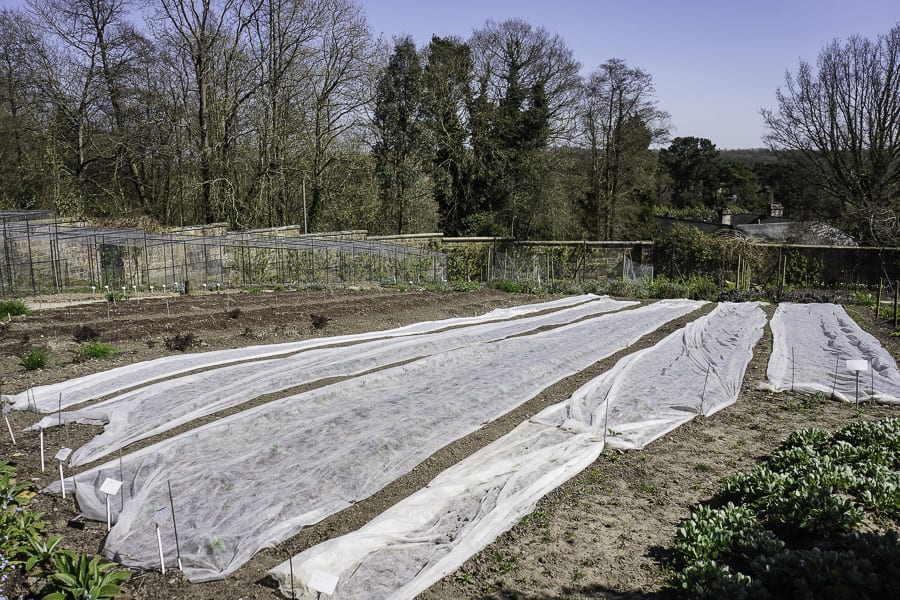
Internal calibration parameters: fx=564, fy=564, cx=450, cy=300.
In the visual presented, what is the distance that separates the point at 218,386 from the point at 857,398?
28.0ft

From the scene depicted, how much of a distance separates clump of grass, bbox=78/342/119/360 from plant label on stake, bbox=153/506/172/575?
5.41 metres

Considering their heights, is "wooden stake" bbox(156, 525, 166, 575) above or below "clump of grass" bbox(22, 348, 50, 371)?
below

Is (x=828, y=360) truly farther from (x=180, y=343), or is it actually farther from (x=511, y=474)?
(x=180, y=343)

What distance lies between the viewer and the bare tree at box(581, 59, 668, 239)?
31.7 m

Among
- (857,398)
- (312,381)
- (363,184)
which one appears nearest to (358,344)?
(312,381)

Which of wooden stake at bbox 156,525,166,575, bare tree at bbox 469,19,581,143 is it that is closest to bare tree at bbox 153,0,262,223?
bare tree at bbox 469,19,581,143

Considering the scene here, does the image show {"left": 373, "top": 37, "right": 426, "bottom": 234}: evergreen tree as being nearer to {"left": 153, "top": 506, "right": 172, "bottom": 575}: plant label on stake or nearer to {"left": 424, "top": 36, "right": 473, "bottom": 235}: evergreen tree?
{"left": 424, "top": 36, "right": 473, "bottom": 235}: evergreen tree

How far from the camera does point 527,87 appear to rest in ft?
100

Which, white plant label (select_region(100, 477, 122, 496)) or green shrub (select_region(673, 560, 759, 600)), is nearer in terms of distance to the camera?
green shrub (select_region(673, 560, 759, 600))

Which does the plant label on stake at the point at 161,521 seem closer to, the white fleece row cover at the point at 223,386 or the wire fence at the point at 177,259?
the white fleece row cover at the point at 223,386

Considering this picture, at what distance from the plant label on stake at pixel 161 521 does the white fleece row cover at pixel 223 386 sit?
1.70 meters

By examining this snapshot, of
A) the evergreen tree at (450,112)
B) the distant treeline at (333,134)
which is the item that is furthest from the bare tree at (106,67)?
the evergreen tree at (450,112)

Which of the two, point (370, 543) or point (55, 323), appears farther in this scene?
point (55, 323)

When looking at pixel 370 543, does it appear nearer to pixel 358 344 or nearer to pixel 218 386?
pixel 218 386
